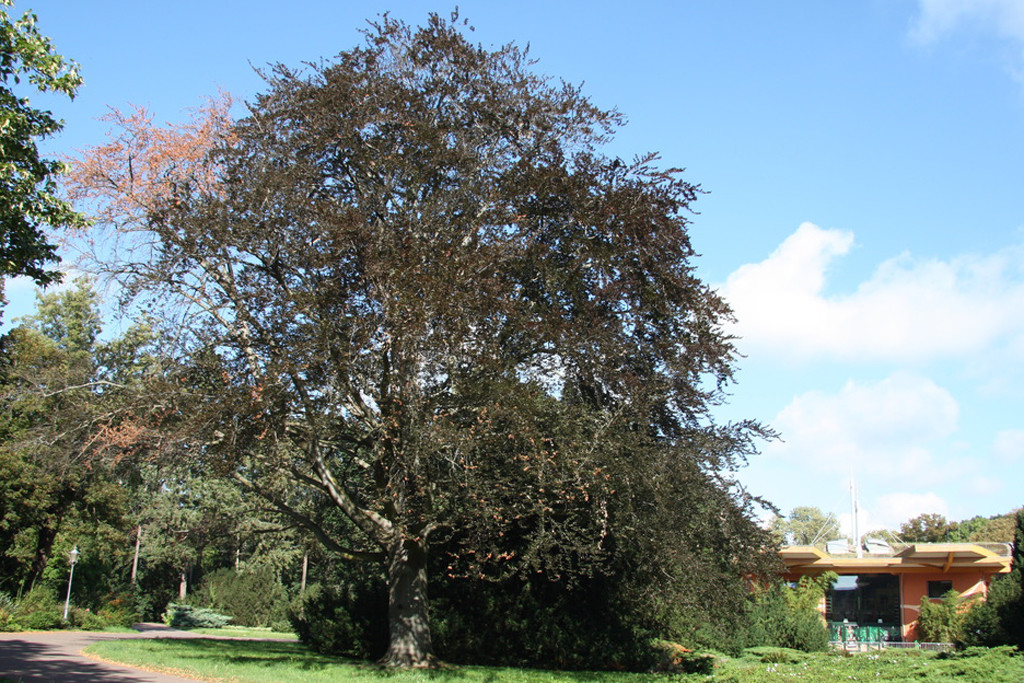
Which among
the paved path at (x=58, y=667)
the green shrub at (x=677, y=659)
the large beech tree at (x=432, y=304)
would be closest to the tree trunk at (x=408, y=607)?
the large beech tree at (x=432, y=304)

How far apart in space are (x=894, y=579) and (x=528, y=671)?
27.0 metres

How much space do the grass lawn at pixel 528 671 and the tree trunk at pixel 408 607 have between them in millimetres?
768

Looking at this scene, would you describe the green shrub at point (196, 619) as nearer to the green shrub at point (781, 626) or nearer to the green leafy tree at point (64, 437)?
the green leafy tree at point (64, 437)

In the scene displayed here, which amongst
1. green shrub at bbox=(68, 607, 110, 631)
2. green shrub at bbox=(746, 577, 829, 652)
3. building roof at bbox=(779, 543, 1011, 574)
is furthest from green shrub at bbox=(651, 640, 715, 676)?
green shrub at bbox=(68, 607, 110, 631)

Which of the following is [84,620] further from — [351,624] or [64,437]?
[64,437]

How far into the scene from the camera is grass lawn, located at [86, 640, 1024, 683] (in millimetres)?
10352

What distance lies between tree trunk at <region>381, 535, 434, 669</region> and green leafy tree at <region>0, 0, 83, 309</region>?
9.37 metres

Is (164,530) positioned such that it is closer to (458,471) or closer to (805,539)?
(458,471)

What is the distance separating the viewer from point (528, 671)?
56.0ft

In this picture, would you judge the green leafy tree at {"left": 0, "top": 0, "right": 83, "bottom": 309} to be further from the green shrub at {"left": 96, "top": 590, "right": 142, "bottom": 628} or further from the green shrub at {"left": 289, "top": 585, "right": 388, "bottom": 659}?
the green shrub at {"left": 96, "top": 590, "right": 142, "bottom": 628}

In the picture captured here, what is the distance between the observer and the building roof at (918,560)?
32062 mm

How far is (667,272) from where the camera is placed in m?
17.5

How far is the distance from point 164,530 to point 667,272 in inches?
1440

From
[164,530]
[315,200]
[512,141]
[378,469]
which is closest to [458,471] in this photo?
[378,469]
